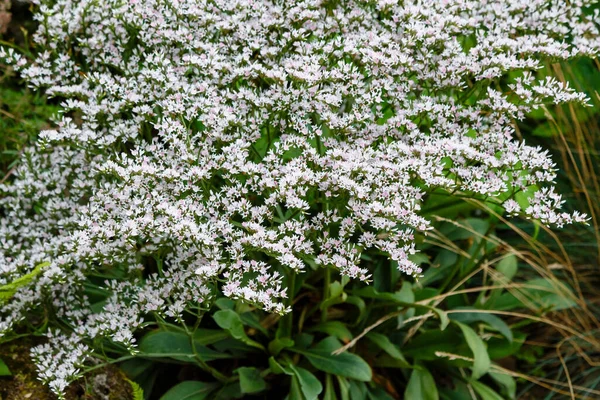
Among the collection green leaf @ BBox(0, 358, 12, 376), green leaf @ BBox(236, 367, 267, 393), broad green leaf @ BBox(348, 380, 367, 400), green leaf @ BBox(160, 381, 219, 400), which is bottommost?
green leaf @ BBox(0, 358, 12, 376)

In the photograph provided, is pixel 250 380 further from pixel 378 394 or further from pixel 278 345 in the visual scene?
pixel 378 394

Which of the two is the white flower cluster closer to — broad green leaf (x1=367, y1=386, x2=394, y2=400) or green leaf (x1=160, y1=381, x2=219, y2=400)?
green leaf (x1=160, y1=381, x2=219, y2=400)

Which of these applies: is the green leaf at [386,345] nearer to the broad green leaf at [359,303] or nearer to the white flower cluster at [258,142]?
the broad green leaf at [359,303]

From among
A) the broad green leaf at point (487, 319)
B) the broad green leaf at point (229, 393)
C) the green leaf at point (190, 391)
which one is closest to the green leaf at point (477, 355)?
the broad green leaf at point (487, 319)

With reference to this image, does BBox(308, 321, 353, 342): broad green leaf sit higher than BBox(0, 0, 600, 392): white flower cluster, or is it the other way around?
BBox(0, 0, 600, 392): white flower cluster

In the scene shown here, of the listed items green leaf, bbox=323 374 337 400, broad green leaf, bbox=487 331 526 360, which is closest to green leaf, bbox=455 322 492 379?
broad green leaf, bbox=487 331 526 360

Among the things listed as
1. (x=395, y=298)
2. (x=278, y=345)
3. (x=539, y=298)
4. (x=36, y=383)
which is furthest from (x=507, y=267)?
(x=36, y=383)

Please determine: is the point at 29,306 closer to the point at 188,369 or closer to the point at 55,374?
the point at 55,374
